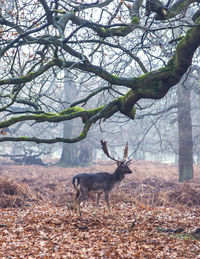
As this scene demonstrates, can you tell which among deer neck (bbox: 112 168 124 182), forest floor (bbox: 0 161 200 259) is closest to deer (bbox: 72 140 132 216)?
deer neck (bbox: 112 168 124 182)

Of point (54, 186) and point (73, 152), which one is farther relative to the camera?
point (73, 152)

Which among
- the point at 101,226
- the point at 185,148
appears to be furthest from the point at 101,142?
the point at 185,148

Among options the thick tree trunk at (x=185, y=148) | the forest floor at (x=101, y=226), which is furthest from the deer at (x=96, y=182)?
the thick tree trunk at (x=185, y=148)

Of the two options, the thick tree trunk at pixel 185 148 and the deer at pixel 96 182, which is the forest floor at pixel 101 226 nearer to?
the deer at pixel 96 182

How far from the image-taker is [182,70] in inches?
243

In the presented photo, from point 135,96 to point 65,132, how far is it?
21564 millimetres

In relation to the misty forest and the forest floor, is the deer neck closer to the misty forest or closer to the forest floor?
the misty forest

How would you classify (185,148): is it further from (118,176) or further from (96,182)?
(96,182)

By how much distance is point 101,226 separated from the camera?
736 cm

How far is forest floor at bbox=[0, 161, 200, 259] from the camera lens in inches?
218

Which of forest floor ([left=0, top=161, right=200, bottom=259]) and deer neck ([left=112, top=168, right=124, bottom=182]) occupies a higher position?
deer neck ([left=112, top=168, right=124, bottom=182])

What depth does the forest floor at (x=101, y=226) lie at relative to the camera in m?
5.54

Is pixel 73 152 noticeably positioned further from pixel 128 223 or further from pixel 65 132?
pixel 128 223

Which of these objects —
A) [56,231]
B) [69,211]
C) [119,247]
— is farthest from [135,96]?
[69,211]
